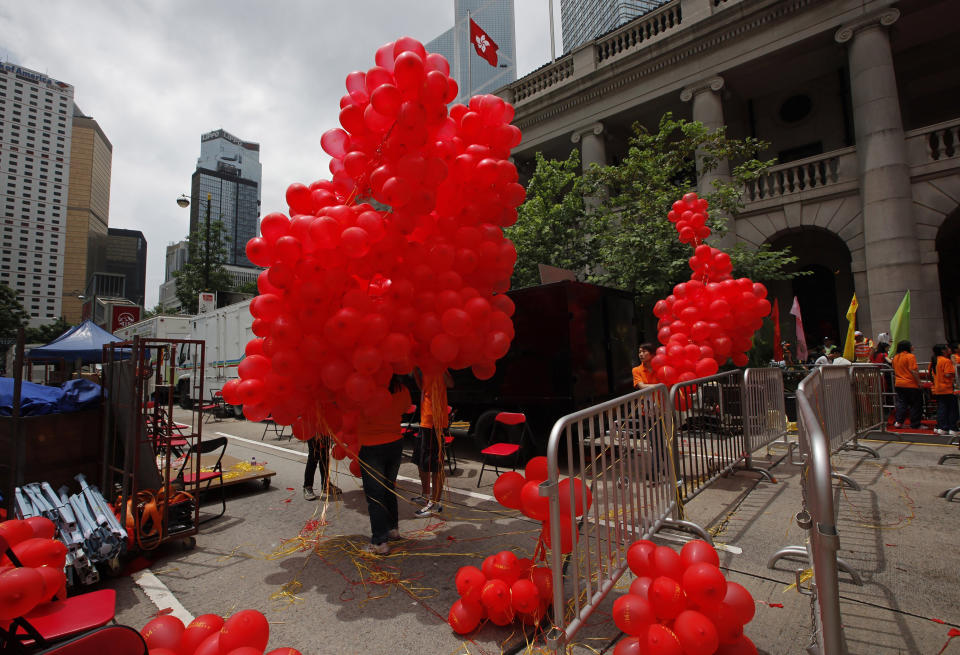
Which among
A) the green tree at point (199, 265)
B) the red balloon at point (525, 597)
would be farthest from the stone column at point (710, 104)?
the green tree at point (199, 265)

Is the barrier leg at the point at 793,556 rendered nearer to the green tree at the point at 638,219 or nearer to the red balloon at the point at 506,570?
the red balloon at the point at 506,570

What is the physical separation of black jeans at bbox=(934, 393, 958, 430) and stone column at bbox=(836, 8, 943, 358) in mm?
3454

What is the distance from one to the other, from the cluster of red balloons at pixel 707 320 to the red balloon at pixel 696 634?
4069 mm

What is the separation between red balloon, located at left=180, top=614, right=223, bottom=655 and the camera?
2.34 metres

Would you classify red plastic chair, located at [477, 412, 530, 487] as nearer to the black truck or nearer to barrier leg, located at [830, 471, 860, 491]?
the black truck

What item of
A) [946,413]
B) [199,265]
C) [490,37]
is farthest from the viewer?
[199,265]

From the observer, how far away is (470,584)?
113 inches

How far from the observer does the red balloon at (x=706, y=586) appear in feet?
7.27

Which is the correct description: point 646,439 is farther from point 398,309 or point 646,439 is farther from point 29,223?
point 29,223

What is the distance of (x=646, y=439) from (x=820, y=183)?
14.1 m

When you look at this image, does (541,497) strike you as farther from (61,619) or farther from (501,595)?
(61,619)

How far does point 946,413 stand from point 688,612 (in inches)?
377

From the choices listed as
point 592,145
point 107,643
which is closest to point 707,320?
point 107,643

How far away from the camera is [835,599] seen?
1.80 metres
